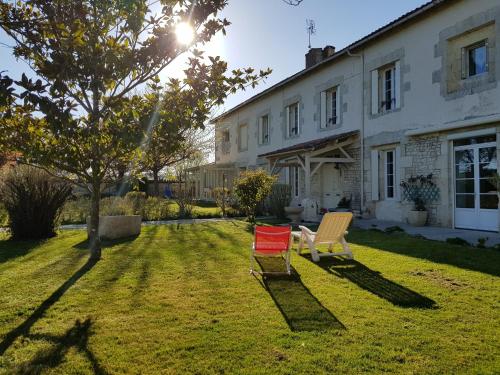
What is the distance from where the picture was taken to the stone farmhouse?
31.2 feet

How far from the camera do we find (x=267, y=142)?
66.8ft

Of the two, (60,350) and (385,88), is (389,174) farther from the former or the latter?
(60,350)

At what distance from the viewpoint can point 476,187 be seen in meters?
9.73

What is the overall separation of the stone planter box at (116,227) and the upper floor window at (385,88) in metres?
8.06

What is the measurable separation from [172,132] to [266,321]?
104 inches

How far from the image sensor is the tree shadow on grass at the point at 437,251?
602cm

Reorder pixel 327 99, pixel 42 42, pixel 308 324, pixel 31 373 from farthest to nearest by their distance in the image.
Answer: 1. pixel 327 99
2. pixel 42 42
3. pixel 308 324
4. pixel 31 373

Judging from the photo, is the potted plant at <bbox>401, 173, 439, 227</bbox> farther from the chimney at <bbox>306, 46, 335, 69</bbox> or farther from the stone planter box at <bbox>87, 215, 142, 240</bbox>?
the chimney at <bbox>306, 46, 335, 69</bbox>

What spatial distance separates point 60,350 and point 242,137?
2156 centimetres

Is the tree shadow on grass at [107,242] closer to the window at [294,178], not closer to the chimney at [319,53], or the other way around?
the window at [294,178]

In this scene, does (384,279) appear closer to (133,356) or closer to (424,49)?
(133,356)

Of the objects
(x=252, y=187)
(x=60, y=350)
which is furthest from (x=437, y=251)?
(x=252, y=187)

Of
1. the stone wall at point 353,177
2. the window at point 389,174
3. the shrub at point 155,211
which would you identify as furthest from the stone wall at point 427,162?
the shrub at point 155,211

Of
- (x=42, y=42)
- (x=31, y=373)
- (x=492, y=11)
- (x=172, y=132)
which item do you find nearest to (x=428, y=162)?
(x=492, y=11)
